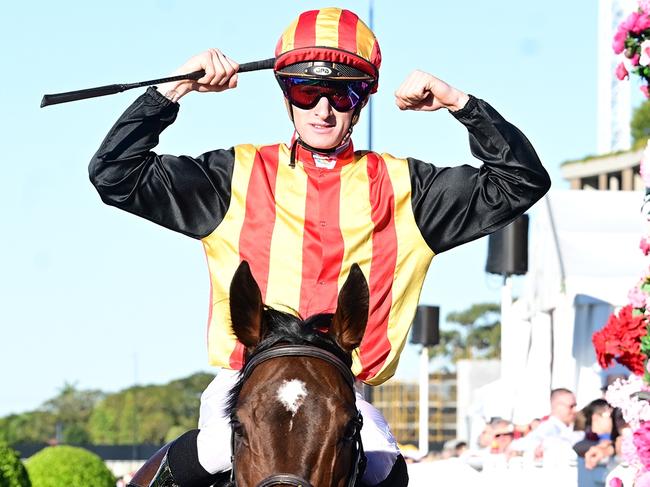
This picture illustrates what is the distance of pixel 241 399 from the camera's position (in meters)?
3.69

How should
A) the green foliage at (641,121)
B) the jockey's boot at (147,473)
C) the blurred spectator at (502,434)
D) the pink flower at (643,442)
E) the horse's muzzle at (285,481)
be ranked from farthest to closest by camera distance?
1. the green foliage at (641,121)
2. the blurred spectator at (502,434)
3. the pink flower at (643,442)
4. the jockey's boot at (147,473)
5. the horse's muzzle at (285,481)

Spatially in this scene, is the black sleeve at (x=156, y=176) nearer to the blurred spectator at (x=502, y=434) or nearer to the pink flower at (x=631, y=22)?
the pink flower at (x=631, y=22)

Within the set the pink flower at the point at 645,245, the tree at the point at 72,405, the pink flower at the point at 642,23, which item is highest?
the pink flower at the point at 642,23

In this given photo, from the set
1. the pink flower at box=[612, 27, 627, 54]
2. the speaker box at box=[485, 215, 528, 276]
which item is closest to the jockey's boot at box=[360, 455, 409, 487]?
the pink flower at box=[612, 27, 627, 54]

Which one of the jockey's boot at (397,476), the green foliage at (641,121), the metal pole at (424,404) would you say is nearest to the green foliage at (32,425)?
the green foliage at (641,121)

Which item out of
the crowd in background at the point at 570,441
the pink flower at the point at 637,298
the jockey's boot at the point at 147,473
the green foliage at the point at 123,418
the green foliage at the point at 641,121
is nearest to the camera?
the jockey's boot at the point at 147,473

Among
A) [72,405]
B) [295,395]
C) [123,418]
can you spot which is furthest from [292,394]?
[72,405]

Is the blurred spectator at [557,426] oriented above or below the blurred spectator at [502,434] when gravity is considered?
above

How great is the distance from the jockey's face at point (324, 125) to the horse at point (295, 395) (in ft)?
2.79

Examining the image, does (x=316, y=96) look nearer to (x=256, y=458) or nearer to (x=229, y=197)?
(x=229, y=197)

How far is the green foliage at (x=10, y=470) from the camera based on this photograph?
12.2m

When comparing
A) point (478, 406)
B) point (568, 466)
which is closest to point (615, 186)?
point (478, 406)

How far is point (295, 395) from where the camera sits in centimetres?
358

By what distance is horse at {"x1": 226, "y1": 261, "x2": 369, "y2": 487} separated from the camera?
11.5 ft
